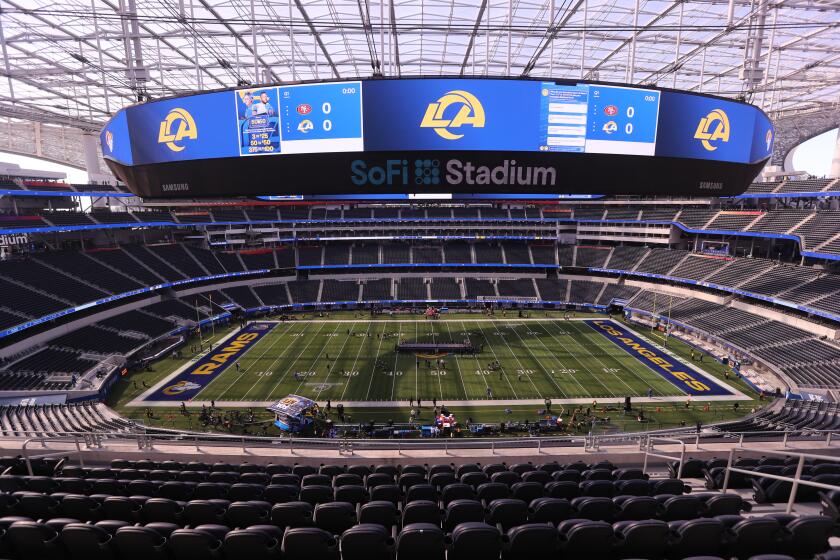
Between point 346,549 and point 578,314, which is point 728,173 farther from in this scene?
point 578,314

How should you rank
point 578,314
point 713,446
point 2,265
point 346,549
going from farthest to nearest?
point 578,314, point 2,265, point 713,446, point 346,549

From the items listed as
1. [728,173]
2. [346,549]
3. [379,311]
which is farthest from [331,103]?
[379,311]

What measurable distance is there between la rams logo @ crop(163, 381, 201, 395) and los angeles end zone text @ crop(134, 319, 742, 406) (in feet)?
0.23

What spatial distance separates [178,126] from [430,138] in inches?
164

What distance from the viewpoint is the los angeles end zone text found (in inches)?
1094

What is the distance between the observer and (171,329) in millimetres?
38719

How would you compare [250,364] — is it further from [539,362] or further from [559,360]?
[559,360]

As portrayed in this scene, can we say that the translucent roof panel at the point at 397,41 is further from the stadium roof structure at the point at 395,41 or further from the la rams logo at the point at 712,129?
the la rams logo at the point at 712,129

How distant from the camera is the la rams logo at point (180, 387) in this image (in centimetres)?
2812

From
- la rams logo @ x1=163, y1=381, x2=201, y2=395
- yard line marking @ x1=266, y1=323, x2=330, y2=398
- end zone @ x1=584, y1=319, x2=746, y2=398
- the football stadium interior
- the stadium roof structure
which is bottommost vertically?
la rams logo @ x1=163, y1=381, x2=201, y2=395

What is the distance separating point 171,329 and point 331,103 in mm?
40024

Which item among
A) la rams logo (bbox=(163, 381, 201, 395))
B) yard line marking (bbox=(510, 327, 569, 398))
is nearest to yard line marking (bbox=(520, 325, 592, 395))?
yard line marking (bbox=(510, 327, 569, 398))

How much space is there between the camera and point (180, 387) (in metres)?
28.8

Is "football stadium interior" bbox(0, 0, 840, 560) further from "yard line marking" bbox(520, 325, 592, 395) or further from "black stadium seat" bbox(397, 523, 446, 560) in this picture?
"yard line marking" bbox(520, 325, 592, 395)
